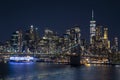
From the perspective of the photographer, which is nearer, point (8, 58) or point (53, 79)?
point (53, 79)

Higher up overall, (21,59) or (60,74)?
(21,59)

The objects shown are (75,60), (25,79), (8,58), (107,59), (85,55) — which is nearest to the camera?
(25,79)

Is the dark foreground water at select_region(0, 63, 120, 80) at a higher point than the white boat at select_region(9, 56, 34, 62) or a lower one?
lower

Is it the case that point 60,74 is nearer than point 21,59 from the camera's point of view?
Yes

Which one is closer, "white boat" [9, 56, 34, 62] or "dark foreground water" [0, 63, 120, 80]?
"dark foreground water" [0, 63, 120, 80]

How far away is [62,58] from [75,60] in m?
23.8

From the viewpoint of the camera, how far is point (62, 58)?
137000 mm

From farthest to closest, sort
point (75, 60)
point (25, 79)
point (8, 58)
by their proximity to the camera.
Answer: point (8, 58) < point (75, 60) < point (25, 79)

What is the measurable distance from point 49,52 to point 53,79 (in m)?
72.8

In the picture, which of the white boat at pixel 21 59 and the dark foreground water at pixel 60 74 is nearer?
the dark foreground water at pixel 60 74

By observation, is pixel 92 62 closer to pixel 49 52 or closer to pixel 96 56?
pixel 96 56

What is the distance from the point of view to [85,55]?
123 m

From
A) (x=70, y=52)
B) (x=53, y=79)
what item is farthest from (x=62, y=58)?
(x=53, y=79)

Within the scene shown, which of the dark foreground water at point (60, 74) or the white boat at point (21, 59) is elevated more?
the white boat at point (21, 59)
